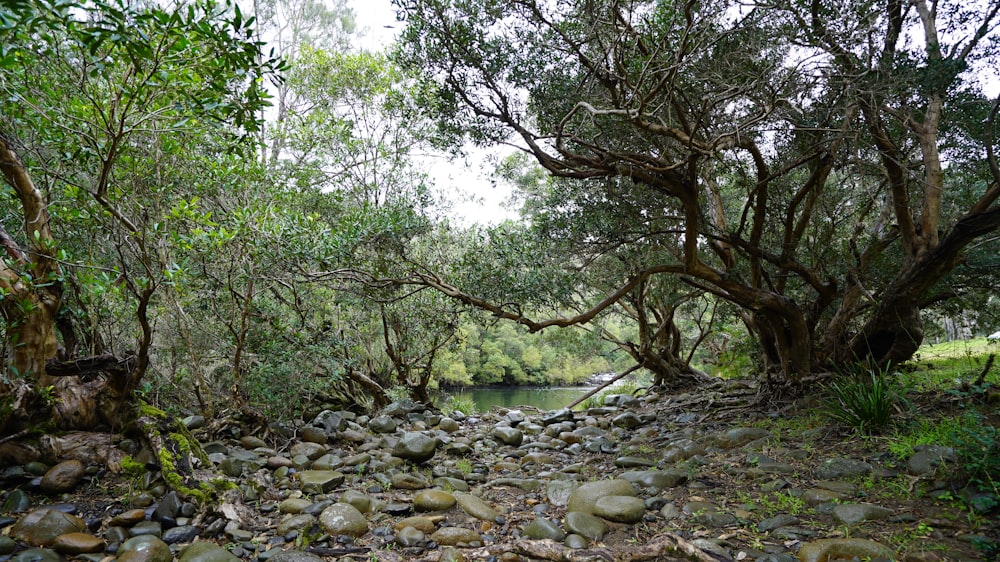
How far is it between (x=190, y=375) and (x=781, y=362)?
877 cm

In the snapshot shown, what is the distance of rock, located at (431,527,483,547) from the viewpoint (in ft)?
13.9

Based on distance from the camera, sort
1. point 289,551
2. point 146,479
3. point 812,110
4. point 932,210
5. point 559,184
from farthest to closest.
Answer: point 559,184, point 932,210, point 812,110, point 146,479, point 289,551

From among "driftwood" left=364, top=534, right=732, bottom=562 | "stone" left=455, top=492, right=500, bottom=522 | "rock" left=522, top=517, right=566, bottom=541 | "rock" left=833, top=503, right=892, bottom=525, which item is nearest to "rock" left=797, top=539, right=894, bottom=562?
"rock" left=833, top=503, right=892, bottom=525

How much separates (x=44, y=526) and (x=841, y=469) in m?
6.55

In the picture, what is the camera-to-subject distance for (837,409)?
579 cm

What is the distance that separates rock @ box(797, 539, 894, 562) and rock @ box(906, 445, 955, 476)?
1.29 meters

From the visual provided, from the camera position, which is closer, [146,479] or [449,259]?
[146,479]

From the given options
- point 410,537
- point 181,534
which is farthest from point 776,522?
point 181,534

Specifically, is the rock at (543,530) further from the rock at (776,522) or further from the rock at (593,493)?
the rock at (776,522)

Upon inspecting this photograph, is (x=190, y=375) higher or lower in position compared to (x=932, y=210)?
lower

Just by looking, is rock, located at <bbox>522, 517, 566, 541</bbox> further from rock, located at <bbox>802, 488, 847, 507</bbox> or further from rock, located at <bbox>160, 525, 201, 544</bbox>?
rock, located at <bbox>160, 525, 201, 544</bbox>

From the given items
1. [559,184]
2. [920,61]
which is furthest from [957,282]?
[559,184]

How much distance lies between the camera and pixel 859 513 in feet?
12.3

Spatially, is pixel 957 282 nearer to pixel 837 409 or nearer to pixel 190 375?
pixel 837 409
